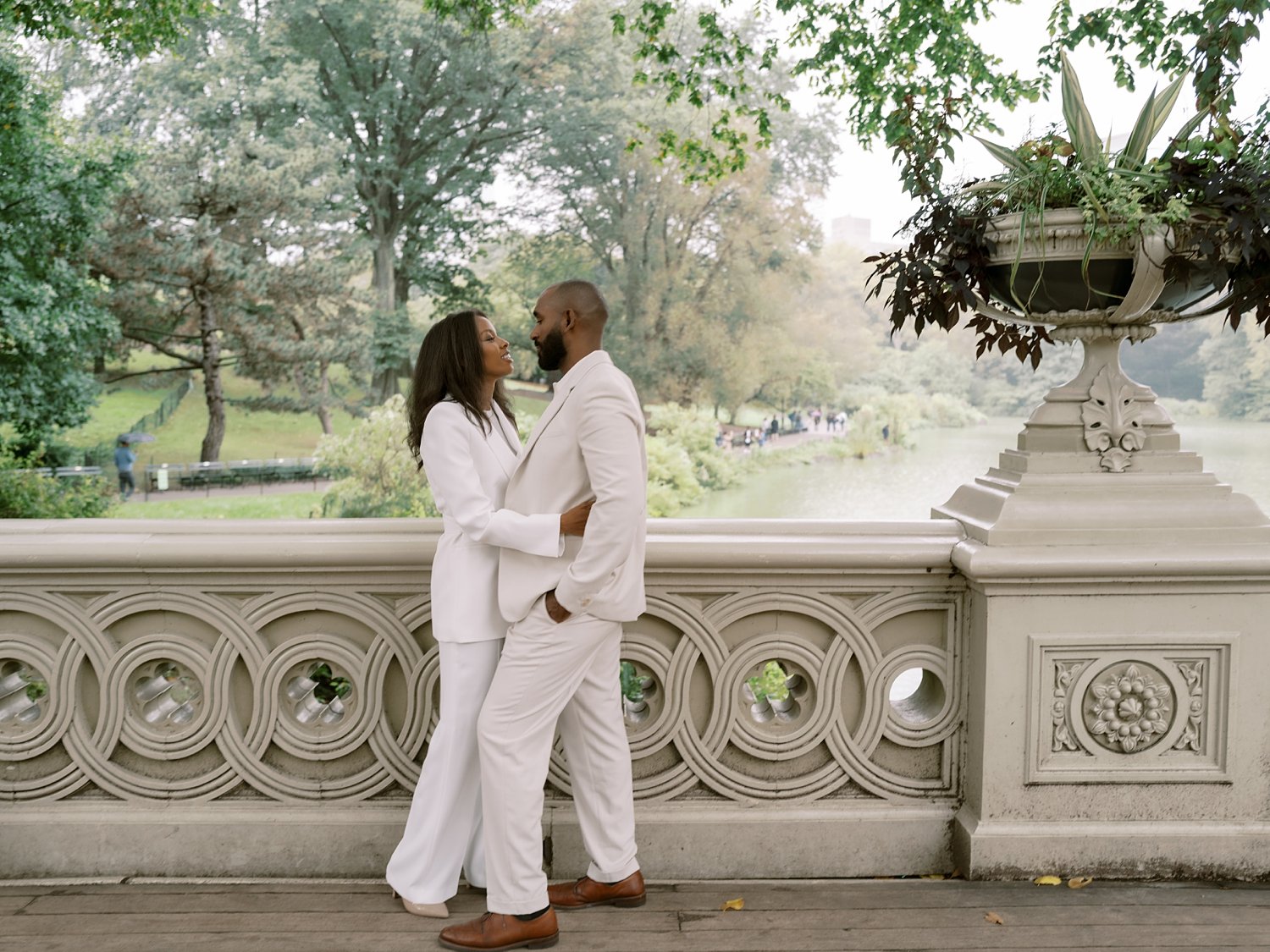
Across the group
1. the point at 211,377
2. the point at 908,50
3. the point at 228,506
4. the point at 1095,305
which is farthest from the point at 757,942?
the point at 211,377

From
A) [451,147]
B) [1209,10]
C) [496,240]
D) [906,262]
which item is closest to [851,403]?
[496,240]

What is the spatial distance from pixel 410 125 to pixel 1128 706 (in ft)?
52.8

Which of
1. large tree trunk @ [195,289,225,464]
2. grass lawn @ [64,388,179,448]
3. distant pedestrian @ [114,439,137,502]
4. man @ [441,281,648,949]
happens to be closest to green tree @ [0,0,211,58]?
large tree trunk @ [195,289,225,464]

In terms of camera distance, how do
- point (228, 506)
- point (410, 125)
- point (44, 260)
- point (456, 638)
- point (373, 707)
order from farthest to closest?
point (410, 125), point (228, 506), point (44, 260), point (373, 707), point (456, 638)

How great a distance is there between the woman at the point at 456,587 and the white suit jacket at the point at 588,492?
107 mm

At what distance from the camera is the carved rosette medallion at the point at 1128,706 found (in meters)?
2.85

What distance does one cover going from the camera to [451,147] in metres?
16.8

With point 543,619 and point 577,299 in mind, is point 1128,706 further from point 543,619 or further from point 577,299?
point 577,299

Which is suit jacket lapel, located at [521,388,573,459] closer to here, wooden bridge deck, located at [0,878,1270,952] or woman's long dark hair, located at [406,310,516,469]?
woman's long dark hair, located at [406,310,516,469]

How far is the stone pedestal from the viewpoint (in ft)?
9.22

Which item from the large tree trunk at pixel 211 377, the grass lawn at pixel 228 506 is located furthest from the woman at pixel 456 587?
the large tree trunk at pixel 211 377

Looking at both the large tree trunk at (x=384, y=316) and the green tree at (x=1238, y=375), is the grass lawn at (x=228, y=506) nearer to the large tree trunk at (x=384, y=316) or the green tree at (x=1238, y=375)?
the large tree trunk at (x=384, y=316)

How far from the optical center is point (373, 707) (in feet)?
9.57

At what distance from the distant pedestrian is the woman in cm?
1510
